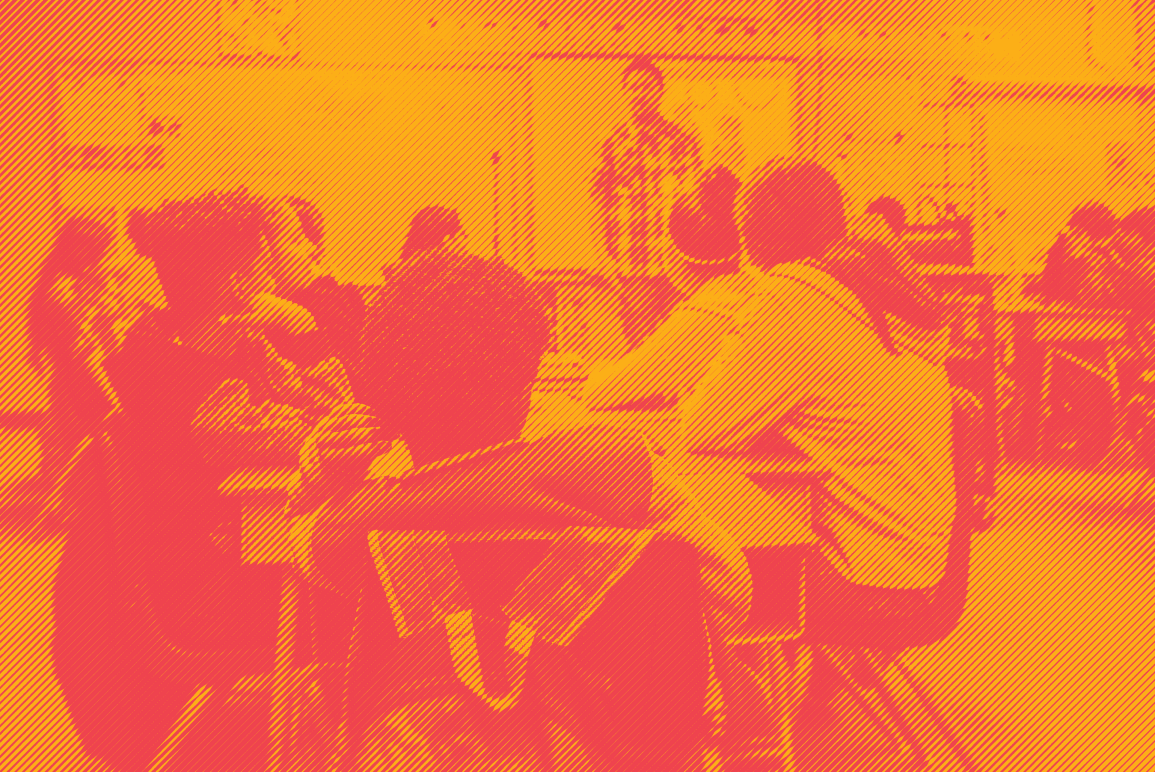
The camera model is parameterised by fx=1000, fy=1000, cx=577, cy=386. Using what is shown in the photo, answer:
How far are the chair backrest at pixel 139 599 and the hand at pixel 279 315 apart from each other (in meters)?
0.77

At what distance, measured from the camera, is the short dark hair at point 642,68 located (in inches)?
223

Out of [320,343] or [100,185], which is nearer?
[320,343]

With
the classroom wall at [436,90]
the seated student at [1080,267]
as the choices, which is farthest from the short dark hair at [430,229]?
the seated student at [1080,267]

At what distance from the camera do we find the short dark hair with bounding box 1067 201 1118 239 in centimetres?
491

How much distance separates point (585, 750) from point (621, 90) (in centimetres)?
497

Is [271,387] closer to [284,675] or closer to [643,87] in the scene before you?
Answer: [284,675]

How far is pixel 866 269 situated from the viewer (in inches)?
76.2

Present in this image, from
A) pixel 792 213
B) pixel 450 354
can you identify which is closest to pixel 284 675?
pixel 450 354

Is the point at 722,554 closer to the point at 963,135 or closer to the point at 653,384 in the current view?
the point at 653,384

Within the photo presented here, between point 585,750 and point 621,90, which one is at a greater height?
point 621,90

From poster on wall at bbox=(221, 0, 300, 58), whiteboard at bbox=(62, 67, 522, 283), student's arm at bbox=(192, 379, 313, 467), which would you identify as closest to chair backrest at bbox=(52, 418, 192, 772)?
student's arm at bbox=(192, 379, 313, 467)

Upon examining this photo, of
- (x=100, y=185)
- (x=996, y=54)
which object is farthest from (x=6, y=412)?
(x=996, y=54)

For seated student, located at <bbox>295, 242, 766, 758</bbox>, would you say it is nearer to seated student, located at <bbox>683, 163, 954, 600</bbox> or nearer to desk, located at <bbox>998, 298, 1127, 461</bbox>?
seated student, located at <bbox>683, 163, 954, 600</bbox>

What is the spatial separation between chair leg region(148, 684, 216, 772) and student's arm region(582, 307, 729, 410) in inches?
36.9
